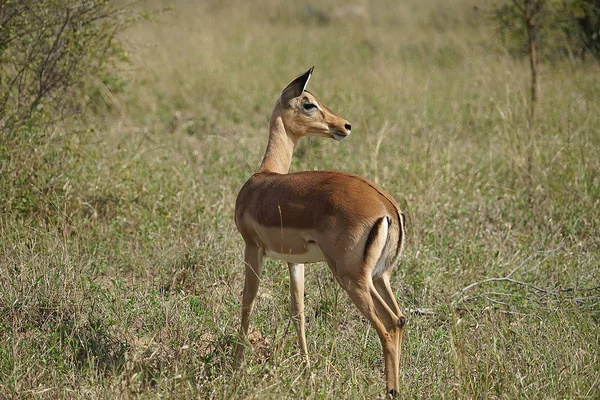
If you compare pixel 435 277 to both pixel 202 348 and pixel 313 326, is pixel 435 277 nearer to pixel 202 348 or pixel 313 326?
pixel 313 326

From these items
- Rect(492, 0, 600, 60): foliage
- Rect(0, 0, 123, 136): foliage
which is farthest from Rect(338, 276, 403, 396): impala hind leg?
Rect(492, 0, 600, 60): foliage

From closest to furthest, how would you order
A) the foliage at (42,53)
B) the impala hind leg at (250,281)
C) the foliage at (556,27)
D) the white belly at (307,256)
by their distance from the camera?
the white belly at (307,256) < the impala hind leg at (250,281) < the foliage at (42,53) < the foliage at (556,27)

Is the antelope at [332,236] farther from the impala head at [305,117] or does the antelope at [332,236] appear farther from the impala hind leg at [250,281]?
the impala head at [305,117]

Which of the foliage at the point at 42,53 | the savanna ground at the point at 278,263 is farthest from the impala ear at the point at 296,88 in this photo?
the foliage at the point at 42,53

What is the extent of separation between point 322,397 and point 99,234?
94.2 inches

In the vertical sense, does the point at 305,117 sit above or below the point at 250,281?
above

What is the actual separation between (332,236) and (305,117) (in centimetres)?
117

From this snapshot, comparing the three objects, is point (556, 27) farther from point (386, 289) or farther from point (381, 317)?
point (381, 317)

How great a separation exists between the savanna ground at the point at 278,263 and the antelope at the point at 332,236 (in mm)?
214

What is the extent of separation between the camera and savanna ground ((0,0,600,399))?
3416 millimetres

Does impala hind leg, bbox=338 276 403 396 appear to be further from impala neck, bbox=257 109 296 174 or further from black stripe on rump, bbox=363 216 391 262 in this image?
impala neck, bbox=257 109 296 174

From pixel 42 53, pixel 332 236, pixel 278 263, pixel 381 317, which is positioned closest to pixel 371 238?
pixel 332 236

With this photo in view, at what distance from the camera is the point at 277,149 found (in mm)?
4113

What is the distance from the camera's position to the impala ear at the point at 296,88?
407 centimetres
